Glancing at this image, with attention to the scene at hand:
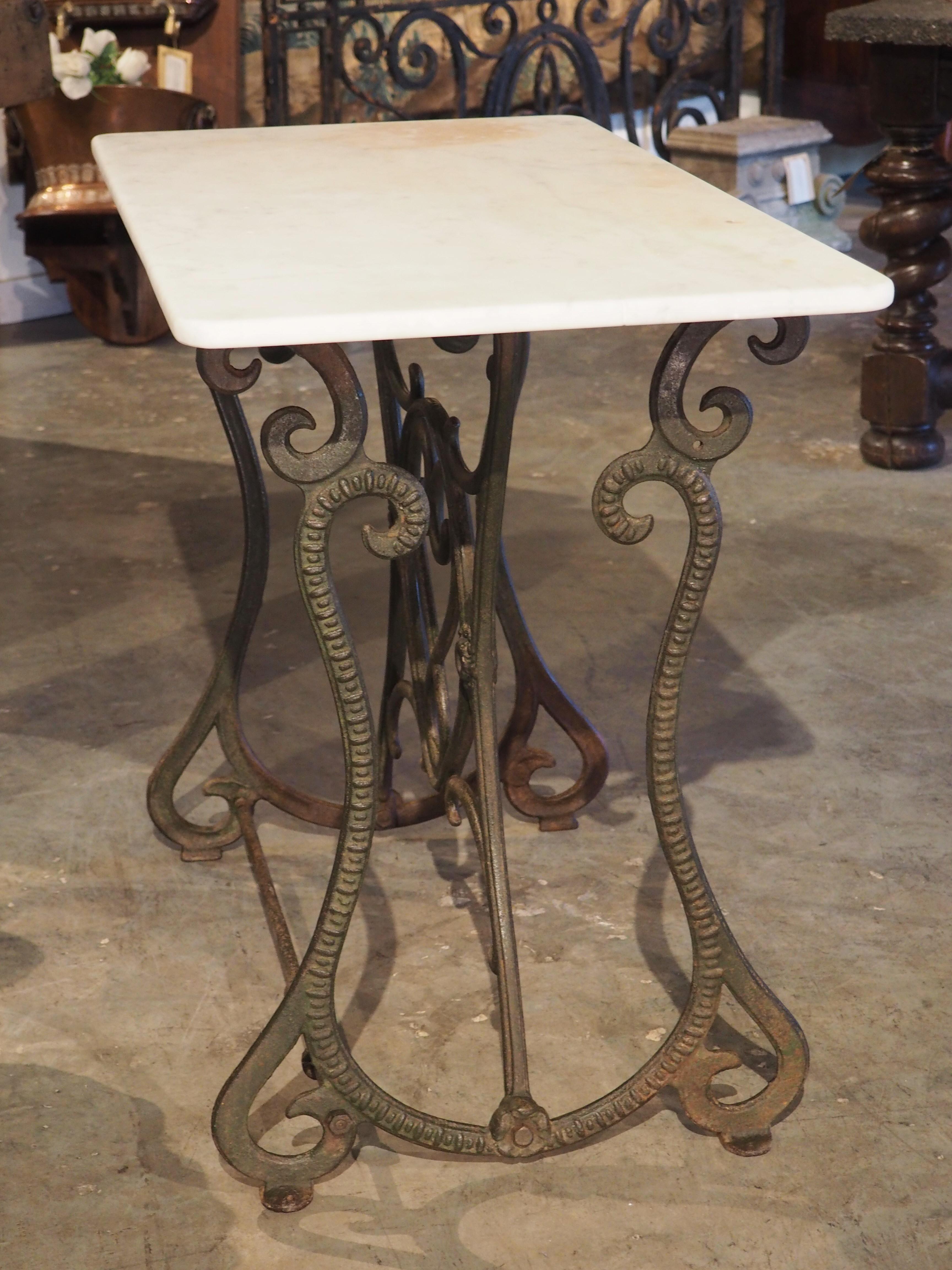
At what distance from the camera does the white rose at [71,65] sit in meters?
4.20

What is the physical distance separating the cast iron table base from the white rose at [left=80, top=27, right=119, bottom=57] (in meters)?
2.90

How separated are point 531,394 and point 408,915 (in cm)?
235

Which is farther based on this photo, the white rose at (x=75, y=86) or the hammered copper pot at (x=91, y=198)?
the hammered copper pot at (x=91, y=198)

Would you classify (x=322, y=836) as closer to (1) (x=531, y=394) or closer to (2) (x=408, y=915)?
(2) (x=408, y=915)

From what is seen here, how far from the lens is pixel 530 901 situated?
1.99m

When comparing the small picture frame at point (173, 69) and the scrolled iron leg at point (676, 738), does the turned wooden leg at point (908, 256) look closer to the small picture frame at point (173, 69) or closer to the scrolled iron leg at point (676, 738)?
the scrolled iron leg at point (676, 738)

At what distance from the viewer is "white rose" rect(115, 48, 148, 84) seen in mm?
4379

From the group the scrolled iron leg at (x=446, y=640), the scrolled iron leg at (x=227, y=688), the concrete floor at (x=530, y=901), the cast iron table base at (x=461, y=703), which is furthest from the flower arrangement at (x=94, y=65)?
the cast iron table base at (x=461, y=703)

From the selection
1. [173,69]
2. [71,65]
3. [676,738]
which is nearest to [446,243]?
[676,738]

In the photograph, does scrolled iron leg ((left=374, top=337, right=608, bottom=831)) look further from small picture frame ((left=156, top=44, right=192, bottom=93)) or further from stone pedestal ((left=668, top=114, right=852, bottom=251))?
stone pedestal ((left=668, top=114, right=852, bottom=251))

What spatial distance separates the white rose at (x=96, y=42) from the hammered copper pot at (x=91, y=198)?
114 mm

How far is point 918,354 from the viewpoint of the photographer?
339 cm

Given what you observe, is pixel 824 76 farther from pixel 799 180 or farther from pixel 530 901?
pixel 530 901

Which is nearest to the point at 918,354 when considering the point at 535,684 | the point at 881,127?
the point at 881,127
